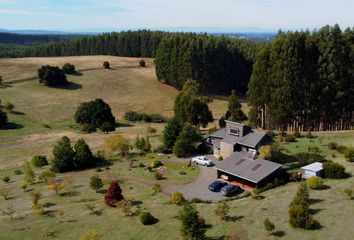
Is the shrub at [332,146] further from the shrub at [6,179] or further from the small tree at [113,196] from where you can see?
the shrub at [6,179]

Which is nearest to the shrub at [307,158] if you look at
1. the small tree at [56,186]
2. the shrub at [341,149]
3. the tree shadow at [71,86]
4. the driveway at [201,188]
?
the shrub at [341,149]

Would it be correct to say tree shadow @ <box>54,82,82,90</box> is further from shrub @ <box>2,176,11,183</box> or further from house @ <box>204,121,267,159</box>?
house @ <box>204,121,267,159</box>

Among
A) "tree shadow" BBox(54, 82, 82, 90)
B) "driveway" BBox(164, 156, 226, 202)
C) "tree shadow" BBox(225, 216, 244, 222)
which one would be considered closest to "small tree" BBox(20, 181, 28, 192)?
"driveway" BBox(164, 156, 226, 202)

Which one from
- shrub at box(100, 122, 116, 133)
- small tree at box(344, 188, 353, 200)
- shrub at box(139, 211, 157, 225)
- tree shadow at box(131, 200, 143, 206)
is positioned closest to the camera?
shrub at box(139, 211, 157, 225)

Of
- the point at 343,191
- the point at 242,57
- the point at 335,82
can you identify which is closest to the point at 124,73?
the point at 242,57

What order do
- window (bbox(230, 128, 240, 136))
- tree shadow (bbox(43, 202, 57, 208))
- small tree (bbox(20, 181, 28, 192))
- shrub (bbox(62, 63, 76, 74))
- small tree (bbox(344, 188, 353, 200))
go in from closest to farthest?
small tree (bbox(344, 188, 353, 200)), tree shadow (bbox(43, 202, 57, 208)), small tree (bbox(20, 181, 28, 192)), window (bbox(230, 128, 240, 136)), shrub (bbox(62, 63, 76, 74))

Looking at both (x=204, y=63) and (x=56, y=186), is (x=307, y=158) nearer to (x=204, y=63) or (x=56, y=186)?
(x=56, y=186)

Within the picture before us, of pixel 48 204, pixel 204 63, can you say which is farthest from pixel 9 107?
pixel 48 204
